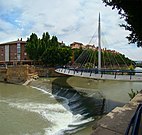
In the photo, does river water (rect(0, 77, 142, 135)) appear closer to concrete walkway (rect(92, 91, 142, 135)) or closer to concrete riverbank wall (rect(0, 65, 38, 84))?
concrete walkway (rect(92, 91, 142, 135))

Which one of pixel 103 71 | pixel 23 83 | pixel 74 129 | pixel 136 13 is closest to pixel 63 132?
pixel 74 129

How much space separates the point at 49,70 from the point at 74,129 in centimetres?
3465

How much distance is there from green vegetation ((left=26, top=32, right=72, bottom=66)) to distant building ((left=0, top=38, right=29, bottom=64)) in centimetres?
1403

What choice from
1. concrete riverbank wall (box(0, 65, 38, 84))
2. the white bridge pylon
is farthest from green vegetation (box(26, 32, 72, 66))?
the white bridge pylon

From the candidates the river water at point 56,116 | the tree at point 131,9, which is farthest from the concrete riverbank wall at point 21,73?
the tree at point 131,9

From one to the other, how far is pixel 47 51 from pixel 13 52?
26.3 meters

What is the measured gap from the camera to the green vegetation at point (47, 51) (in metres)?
48.8

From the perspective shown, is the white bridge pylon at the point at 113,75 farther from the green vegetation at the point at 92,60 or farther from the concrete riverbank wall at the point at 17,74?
the green vegetation at the point at 92,60

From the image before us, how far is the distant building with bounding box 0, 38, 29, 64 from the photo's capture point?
70062 mm

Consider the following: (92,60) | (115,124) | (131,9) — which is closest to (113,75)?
(131,9)

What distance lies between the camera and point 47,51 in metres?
49.2

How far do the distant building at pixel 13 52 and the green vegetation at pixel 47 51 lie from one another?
552 inches

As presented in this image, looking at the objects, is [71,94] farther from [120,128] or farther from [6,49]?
[6,49]

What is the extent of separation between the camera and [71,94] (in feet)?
78.1
